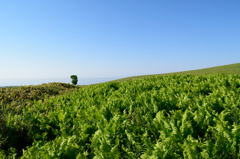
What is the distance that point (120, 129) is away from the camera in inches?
107

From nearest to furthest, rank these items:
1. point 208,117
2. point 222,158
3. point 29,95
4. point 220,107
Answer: point 222,158
point 208,117
point 220,107
point 29,95

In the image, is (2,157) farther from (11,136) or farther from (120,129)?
(120,129)

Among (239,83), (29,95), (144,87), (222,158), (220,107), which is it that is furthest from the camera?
(29,95)

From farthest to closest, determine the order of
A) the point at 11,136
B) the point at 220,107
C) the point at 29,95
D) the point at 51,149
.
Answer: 1. the point at 29,95
2. the point at 220,107
3. the point at 11,136
4. the point at 51,149

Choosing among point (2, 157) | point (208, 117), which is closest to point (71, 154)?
point (2, 157)

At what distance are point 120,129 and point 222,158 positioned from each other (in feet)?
4.84

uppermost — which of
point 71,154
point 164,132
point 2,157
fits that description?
point 164,132

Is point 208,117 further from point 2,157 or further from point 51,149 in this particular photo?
point 2,157

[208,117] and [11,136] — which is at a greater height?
[208,117]

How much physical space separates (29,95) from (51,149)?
12539 mm

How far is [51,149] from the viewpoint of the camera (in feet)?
7.13

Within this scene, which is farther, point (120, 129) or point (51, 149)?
point (120, 129)

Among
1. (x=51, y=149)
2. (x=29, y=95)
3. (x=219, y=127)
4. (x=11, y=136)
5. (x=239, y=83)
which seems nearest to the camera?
(x=51, y=149)

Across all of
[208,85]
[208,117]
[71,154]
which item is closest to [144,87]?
[208,85]
